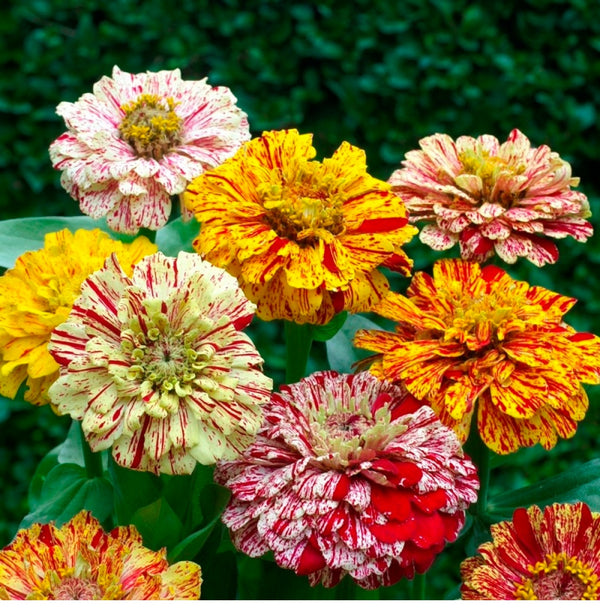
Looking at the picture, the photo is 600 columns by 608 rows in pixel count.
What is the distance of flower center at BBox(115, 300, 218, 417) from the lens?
19.3 inches

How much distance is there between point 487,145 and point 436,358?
0.69 feet

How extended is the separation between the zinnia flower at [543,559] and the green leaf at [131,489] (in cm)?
18

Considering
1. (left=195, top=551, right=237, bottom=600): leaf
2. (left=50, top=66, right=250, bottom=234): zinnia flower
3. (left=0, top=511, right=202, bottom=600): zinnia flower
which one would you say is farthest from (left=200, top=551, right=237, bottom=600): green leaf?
(left=50, top=66, right=250, bottom=234): zinnia flower

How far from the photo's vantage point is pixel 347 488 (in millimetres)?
521

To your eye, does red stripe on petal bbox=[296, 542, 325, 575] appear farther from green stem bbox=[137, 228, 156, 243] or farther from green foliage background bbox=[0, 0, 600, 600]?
green foliage background bbox=[0, 0, 600, 600]

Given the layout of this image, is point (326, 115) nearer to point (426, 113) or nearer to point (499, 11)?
point (426, 113)

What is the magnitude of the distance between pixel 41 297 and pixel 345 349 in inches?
8.8

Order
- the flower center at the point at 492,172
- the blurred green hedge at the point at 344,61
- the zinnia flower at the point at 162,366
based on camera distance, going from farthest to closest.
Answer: the blurred green hedge at the point at 344,61
the flower center at the point at 492,172
the zinnia flower at the point at 162,366

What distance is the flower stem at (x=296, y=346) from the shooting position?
633 millimetres

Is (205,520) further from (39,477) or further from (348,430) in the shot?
(39,477)

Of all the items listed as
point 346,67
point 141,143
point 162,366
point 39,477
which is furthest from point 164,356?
point 346,67

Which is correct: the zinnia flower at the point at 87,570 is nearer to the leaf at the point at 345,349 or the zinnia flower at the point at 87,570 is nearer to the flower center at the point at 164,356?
the flower center at the point at 164,356

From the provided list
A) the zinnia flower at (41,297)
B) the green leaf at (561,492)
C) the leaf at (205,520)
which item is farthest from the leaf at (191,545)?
the green leaf at (561,492)

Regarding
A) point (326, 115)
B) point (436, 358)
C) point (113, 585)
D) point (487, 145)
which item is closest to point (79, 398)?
point (113, 585)
